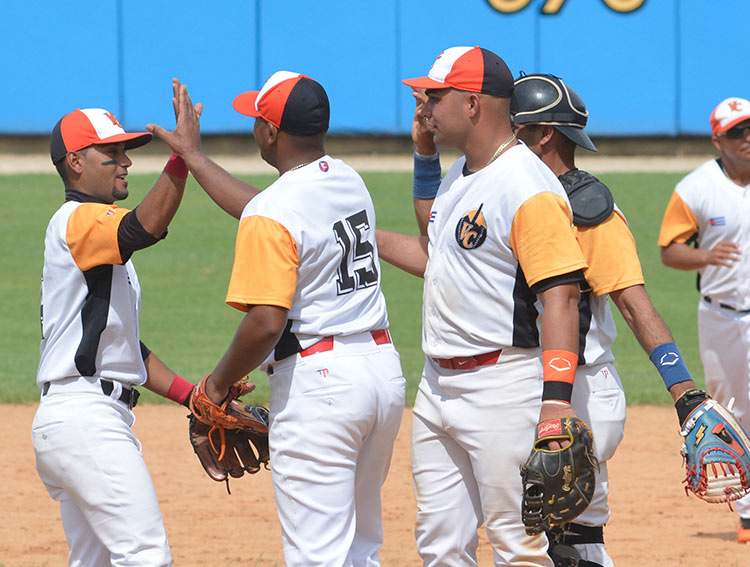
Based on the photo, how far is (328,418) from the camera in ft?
13.2

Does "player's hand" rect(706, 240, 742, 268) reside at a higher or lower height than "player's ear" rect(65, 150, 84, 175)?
lower

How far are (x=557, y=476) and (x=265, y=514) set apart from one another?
4025mm

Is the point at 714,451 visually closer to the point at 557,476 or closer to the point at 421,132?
the point at 557,476

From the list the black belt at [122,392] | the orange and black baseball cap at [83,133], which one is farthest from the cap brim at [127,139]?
the black belt at [122,392]

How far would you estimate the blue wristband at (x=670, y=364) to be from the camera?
13.7 ft

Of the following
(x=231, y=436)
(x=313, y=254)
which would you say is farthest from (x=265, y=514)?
(x=313, y=254)

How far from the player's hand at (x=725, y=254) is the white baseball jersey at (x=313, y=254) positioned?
11.7 ft

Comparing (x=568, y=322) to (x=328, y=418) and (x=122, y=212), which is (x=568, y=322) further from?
(x=122, y=212)

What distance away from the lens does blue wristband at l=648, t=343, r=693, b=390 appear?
4.19 m

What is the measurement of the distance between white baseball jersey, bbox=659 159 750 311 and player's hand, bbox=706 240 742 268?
10cm

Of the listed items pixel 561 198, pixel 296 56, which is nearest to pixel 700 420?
pixel 561 198

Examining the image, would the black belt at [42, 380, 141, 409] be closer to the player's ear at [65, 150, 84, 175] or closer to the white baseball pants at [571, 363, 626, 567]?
the player's ear at [65, 150, 84, 175]

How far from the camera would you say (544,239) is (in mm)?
3826

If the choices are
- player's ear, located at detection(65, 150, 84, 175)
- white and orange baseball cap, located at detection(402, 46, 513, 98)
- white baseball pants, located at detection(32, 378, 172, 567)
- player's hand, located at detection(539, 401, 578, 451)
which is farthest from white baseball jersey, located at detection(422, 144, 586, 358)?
player's ear, located at detection(65, 150, 84, 175)
